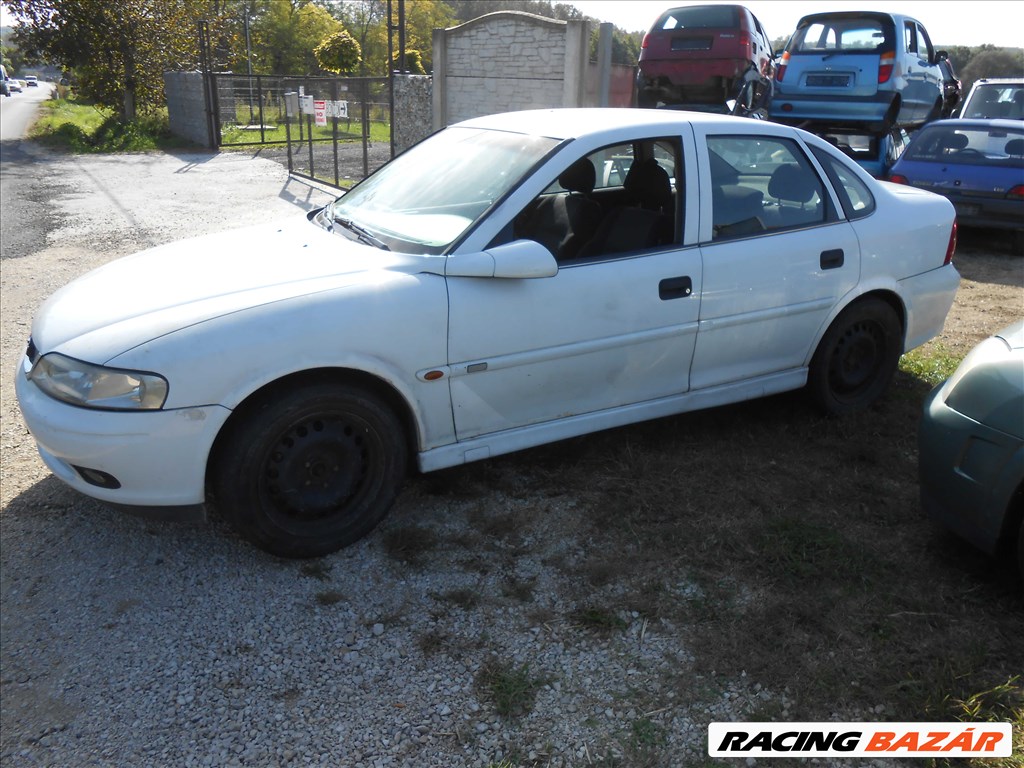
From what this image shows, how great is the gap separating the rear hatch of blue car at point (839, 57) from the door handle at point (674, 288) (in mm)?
9014

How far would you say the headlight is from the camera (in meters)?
2.96

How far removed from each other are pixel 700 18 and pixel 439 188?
9893mm

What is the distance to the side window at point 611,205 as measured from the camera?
3.91 meters

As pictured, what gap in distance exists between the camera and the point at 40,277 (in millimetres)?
7816

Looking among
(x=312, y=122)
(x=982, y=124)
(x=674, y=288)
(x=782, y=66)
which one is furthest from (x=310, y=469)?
(x=312, y=122)

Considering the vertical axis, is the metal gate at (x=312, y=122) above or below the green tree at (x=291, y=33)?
below

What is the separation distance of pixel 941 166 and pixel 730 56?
148 inches

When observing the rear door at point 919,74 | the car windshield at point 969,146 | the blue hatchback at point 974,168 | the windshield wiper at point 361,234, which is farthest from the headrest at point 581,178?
the rear door at point 919,74

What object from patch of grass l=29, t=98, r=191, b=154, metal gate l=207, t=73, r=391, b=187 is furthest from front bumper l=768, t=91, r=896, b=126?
patch of grass l=29, t=98, r=191, b=154

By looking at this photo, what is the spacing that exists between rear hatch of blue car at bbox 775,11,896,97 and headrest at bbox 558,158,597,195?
8.59 m

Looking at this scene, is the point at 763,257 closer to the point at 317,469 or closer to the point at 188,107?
the point at 317,469

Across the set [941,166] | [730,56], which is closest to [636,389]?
[941,166]

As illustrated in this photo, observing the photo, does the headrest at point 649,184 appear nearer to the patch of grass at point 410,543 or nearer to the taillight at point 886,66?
the patch of grass at point 410,543

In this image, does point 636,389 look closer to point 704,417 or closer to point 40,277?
point 704,417
